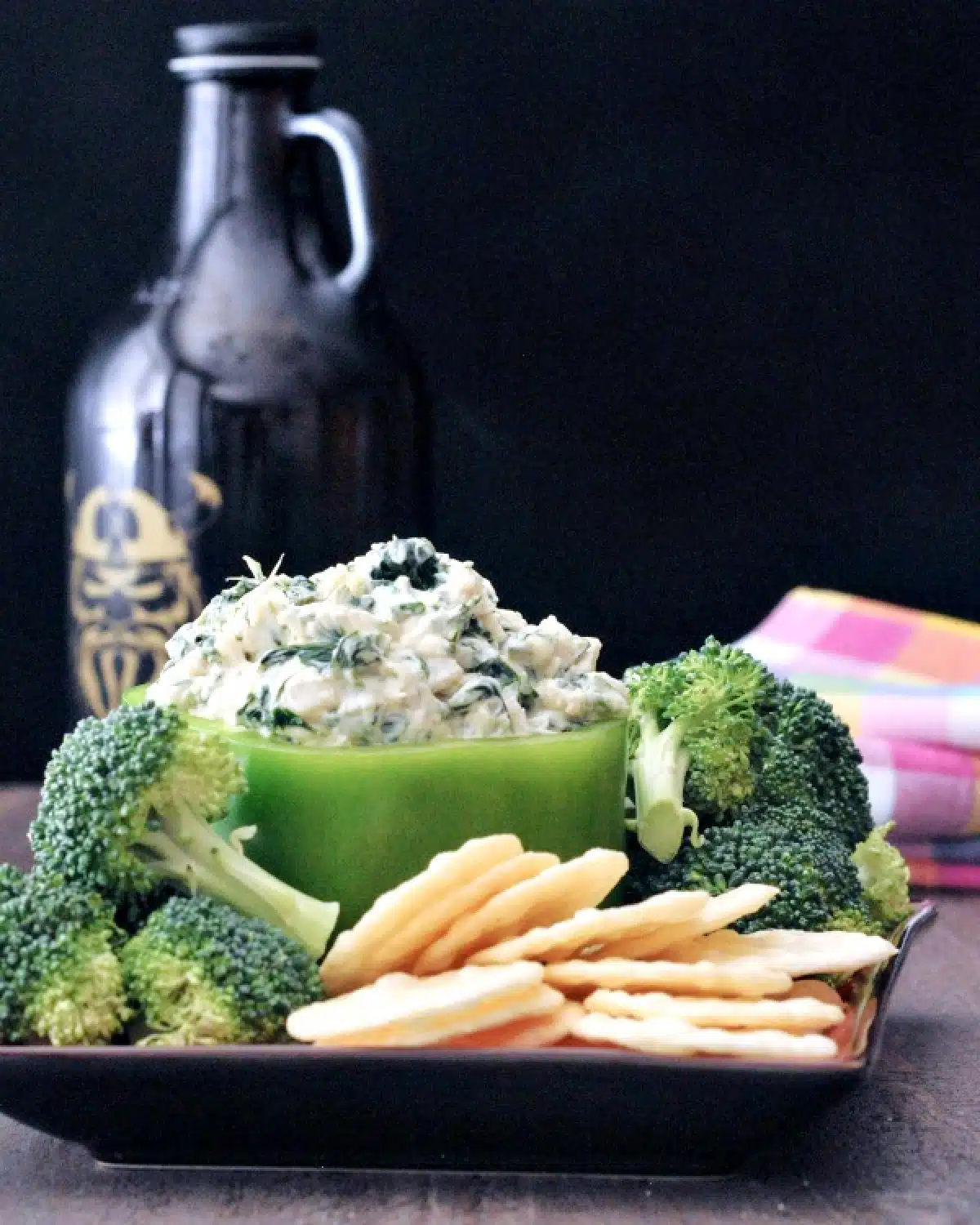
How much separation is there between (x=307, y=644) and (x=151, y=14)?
5.86 feet

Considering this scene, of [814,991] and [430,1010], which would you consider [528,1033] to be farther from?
[814,991]

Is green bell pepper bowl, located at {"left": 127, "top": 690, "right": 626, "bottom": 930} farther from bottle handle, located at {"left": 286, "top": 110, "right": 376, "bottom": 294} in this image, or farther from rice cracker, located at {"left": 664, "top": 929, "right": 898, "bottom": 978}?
bottle handle, located at {"left": 286, "top": 110, "right": 376, "bottom": 294}

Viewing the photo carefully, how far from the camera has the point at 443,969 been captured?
133 cm

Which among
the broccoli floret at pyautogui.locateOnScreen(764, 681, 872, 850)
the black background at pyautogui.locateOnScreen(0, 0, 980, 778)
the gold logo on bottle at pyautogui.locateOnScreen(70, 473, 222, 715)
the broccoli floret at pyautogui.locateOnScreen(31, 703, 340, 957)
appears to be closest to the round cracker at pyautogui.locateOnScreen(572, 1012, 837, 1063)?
the broccoli floret at pyautogui.locateOnScreen(31, 703, 340, 957)

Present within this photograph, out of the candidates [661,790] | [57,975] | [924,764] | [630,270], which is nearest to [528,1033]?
[57,975]

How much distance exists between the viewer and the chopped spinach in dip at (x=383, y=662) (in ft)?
4.81

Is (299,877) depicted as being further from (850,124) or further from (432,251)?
(850,124)

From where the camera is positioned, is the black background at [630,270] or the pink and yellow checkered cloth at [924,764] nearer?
the pink and yellow checkered cloth at [924,764]

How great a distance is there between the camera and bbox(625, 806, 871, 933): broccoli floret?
1547 mm

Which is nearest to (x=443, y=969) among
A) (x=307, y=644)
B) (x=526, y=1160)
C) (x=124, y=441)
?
(x=526, y=1160)

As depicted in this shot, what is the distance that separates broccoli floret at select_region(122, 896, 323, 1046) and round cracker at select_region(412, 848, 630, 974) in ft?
0.28

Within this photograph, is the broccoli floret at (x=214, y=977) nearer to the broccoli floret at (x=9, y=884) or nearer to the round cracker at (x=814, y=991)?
the broccoli floret at (x=9, y=884)

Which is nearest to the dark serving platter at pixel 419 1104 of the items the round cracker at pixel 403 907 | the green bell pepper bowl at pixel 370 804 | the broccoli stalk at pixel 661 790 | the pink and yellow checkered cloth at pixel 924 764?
the round cracker at pixel 403 907

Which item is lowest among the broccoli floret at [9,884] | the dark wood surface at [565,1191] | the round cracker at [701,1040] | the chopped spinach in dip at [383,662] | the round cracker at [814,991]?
the dark wood surface at [565,1191]
